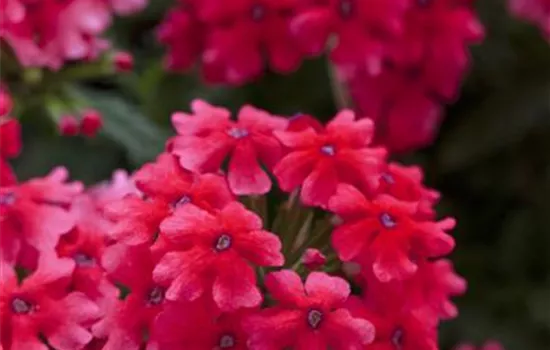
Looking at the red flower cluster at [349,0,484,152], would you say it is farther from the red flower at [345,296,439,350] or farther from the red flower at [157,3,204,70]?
the red flower at [345,296,439,350]

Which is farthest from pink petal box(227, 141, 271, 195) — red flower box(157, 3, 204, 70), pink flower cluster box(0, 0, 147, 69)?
red flower box(157, 3, 204, 70)

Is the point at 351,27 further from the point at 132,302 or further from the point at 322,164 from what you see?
the point at 132,302

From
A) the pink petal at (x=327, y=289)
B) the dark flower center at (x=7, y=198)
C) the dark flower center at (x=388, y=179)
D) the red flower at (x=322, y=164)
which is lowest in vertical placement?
the pink petal at (x=327, y=289)

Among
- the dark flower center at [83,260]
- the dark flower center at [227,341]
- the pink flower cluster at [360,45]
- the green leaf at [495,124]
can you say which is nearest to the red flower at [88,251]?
the dark flower center at [83,260]

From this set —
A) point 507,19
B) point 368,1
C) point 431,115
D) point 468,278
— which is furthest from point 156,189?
point 507,19

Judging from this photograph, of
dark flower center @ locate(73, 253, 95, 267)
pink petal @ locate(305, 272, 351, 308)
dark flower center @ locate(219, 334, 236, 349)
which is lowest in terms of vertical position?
dark flower center @ locate(73, 253, 95, 267)

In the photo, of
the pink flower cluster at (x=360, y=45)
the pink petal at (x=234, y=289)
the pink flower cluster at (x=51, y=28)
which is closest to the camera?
the pink petal at (x=234, y=289)

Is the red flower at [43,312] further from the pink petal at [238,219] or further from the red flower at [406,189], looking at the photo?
the red flower at [406,189]
